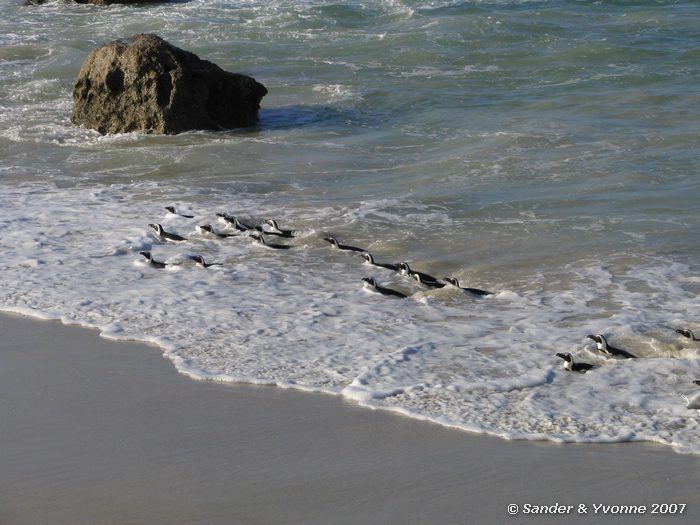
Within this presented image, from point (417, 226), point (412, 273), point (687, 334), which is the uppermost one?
point (687, 334)

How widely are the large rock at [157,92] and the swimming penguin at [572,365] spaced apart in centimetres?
881

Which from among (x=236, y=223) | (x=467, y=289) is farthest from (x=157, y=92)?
(x=467, y=289)

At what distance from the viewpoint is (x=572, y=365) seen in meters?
6.62

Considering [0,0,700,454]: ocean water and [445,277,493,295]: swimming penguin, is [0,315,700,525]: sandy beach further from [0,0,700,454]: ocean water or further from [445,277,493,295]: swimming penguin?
[445,277,493,295]: swimming penguin

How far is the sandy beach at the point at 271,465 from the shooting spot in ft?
16.2

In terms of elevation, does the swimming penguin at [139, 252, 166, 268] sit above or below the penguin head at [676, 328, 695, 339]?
below

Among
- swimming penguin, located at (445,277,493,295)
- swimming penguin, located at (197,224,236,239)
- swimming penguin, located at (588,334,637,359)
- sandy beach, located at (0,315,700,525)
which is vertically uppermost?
sandy beach, located at (0,315,700,525)

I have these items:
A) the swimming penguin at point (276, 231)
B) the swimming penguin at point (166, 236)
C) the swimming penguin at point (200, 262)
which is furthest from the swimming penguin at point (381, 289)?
the swimming penguin at point (166, 236)

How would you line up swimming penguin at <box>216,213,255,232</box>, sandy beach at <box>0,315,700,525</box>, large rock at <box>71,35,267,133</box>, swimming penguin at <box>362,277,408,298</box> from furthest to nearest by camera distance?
large rock at <box>71,35,267,133</box> → swimming penguin at <box>216,213,255,232</box> → swimming penguin at <box>362,277,408,298</box> → sandy beach at <box>0,315,700,525</box>

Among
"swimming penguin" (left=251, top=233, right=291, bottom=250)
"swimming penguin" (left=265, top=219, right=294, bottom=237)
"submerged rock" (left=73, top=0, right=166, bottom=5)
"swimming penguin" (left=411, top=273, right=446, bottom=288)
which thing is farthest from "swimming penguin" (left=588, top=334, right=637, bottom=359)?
"submerged rock" (left=73, top=0, right=166, bottom=5)

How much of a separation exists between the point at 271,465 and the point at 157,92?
32.4 ft

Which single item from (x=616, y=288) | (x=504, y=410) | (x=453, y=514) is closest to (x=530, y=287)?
(x=616, y=288)

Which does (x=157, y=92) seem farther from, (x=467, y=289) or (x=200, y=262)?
(x=467, y=289)

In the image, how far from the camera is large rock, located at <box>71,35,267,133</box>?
566 inches
